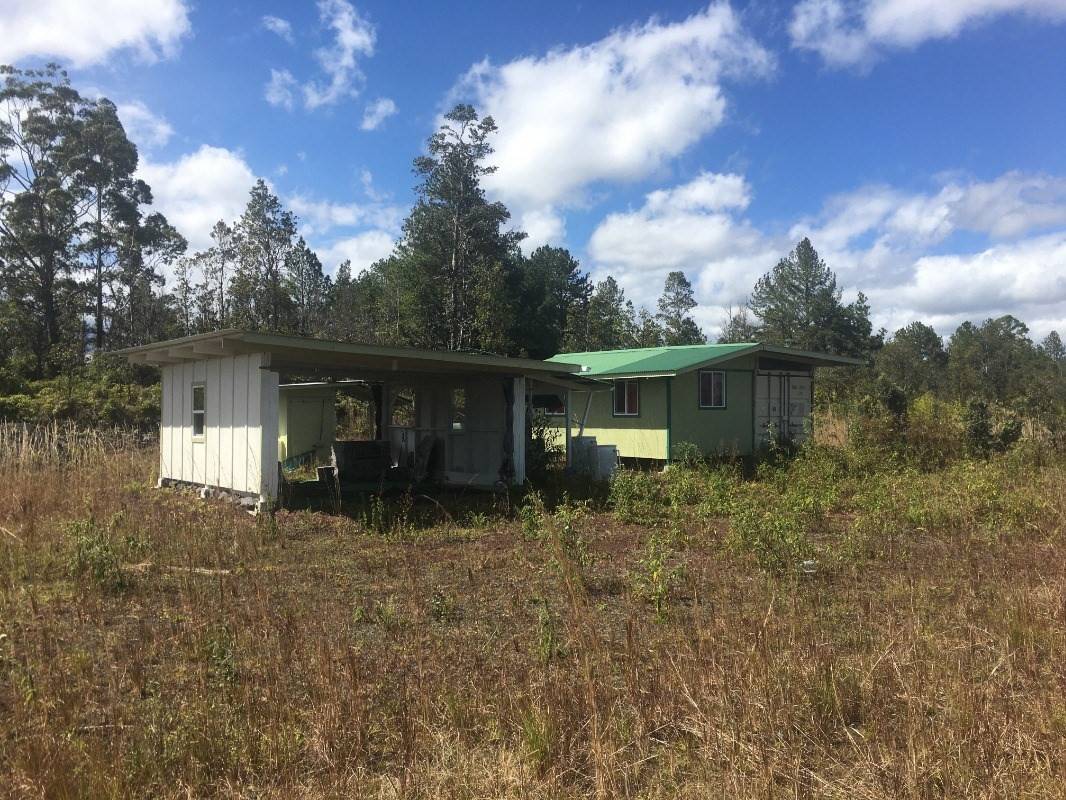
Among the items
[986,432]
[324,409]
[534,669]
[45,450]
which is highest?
[324,409]

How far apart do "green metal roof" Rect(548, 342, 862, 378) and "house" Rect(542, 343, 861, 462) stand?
0.08 feet

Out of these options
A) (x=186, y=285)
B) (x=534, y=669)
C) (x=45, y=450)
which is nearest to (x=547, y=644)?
(x=534, y=669)

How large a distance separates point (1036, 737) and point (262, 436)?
382 inches

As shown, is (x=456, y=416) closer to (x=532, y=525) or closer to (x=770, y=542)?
(x=532, y=525)

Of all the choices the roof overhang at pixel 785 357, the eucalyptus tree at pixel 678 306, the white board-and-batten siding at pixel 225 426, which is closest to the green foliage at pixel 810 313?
the eucalyptus tree at pixel 678 306

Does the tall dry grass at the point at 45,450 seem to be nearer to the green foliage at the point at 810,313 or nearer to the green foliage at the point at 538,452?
the green foliage at the point at 538,452

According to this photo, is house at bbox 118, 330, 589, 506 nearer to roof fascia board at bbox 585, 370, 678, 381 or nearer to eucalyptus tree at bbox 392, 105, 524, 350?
roof fascia board at bbox 585, 370, 678, 381

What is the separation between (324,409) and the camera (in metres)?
18.2

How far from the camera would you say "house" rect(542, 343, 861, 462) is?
1748 centimetres

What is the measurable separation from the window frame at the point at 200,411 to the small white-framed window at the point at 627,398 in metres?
9.62

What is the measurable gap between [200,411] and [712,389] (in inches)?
470

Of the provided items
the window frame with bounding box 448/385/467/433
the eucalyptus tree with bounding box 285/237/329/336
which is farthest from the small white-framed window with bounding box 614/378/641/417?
the eucalyptus tree with bounding box 285/237/329/336

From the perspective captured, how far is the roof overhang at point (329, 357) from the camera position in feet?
32.9

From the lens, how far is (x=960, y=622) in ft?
16.1
